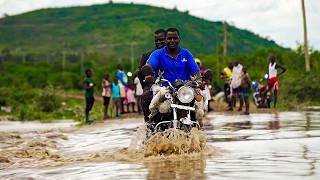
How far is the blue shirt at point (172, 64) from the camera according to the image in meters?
11.2

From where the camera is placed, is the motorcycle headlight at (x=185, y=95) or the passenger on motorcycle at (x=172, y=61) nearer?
the motorcycle headlight at (x=185, y=95)

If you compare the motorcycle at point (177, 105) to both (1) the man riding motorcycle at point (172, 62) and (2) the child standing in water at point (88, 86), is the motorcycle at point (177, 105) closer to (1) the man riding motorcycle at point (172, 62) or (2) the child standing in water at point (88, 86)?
(1) the man riding motorcycle at point (172, 62)

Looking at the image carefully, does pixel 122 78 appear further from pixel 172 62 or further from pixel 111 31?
pixel 111 31

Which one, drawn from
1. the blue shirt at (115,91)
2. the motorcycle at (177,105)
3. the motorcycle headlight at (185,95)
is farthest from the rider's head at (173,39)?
the blue shirt at (115,91)

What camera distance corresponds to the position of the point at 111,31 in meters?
168

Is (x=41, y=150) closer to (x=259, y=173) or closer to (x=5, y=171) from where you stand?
(x=5, y=171)

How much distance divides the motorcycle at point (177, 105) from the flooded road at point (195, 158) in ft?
1.95

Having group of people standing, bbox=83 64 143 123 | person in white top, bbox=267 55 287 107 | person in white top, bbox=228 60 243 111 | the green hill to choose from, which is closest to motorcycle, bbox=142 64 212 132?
group of people standing, bbox=83 64 143 123

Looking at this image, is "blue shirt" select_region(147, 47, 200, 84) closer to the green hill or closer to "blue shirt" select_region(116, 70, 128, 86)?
"blue shirt" select_region(116, 70, 128, 86)

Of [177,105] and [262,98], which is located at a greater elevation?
[262,98]

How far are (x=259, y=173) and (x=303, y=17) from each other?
31.3 meters

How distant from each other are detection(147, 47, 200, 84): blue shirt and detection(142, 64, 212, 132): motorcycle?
6.5 inches

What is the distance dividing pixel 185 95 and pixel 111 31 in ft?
520

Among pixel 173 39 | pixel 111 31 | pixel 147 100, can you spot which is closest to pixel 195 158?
pixel 173 39
